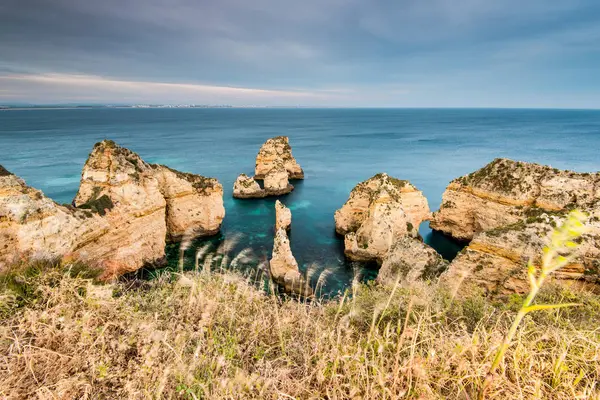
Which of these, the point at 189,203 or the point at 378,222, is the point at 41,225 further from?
the point at 378,222

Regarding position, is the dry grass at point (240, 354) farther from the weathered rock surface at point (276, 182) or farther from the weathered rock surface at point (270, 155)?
the weathered rock surface at point (270, 155)

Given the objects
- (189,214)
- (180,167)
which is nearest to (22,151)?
(180,167)

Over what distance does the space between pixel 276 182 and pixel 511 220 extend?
3236 cm

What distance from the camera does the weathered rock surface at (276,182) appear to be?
48.3 m

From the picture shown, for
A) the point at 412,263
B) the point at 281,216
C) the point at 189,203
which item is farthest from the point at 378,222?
the point at 189,203

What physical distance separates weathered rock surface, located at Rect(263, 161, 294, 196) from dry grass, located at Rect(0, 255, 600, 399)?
42.9 m

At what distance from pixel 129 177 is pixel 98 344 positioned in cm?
1982

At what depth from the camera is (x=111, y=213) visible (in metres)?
19.9

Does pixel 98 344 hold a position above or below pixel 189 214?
above

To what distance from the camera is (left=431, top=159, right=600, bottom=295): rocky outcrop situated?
1394 cm

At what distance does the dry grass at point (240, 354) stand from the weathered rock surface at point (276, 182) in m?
42.9

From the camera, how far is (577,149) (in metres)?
88.7

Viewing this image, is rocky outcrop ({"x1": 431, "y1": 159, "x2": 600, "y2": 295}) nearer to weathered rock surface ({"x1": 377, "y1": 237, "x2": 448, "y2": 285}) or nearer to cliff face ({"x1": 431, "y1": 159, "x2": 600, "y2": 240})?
cliff face ({"x1": 431, "y1": 159, "x2": 600, "y2": 240})

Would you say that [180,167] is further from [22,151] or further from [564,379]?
[564,379]
